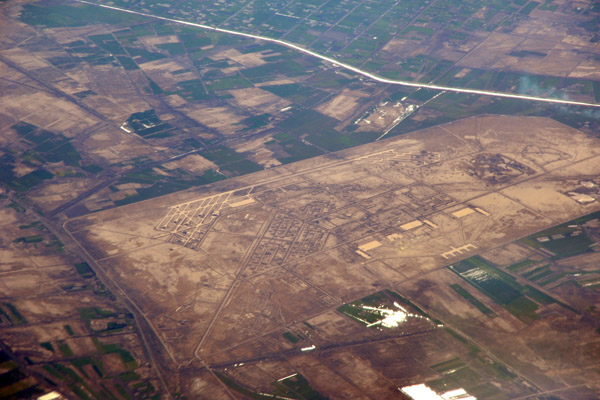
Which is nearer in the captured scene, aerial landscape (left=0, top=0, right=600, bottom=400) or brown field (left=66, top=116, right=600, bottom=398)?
aerial landscape (left=0, top=0, right=600, bottom=400)

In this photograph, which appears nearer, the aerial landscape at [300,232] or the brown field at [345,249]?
the aerial landscape at [300,232]

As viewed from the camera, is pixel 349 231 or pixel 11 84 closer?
pixel 349 231

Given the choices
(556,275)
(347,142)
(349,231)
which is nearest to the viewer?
(556,275)

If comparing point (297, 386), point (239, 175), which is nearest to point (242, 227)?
point (239, 175)

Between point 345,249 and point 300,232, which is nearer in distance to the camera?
point 345,249

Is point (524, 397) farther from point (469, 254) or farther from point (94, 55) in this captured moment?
point (94, 55)

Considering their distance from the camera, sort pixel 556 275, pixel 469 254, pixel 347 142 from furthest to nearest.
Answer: pixel 347 142 < pixel 469 254 < pixel 556 275

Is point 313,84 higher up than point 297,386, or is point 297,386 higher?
point 313,84

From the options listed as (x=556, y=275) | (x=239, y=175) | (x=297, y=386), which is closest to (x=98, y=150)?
(x=239, y=175)
